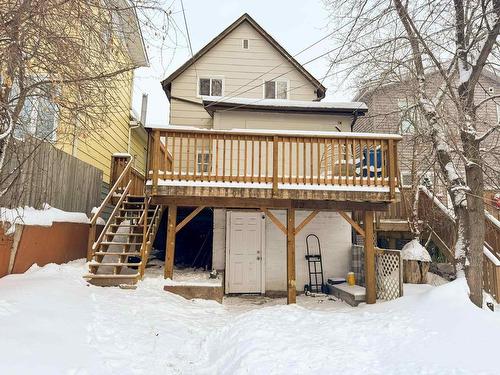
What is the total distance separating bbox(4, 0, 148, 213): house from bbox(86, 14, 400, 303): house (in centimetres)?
137

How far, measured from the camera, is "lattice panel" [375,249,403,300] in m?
7.13

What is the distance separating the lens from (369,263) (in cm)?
720

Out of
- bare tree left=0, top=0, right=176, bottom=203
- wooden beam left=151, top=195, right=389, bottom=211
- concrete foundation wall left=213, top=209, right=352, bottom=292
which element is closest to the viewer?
bare tree left=0, top=0, right=176, bottom=203

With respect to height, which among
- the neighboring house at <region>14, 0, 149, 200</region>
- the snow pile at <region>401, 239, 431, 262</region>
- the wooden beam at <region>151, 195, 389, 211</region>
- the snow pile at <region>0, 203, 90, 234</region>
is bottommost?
the snow pile at <region>401, 239, 431, 262</region>

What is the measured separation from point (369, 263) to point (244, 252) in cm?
324

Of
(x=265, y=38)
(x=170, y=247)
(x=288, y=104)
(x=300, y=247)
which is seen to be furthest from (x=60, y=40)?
(x=265, y=38)

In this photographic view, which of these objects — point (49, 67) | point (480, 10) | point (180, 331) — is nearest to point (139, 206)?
point (180, 331)

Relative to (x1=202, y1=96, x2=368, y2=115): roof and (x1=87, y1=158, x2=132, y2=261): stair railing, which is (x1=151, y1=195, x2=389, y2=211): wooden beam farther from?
(x1=202, y1=96, x2=368, y2=115): roof

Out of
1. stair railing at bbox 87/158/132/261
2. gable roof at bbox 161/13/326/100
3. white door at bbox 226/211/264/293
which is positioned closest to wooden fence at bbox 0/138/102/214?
stair railing at bbox 87/158/132/261

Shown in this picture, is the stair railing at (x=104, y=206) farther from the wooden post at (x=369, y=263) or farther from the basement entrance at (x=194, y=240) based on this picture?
the wooden post at (x=369, y=263)

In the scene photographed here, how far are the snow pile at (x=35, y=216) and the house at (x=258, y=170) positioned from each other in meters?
0.96

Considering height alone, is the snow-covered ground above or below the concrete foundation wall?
below

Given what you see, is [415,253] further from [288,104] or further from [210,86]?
[210,86]

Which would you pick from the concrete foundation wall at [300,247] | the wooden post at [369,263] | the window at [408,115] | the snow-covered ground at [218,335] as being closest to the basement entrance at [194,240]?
the concrete foundation wall at [300,247]
